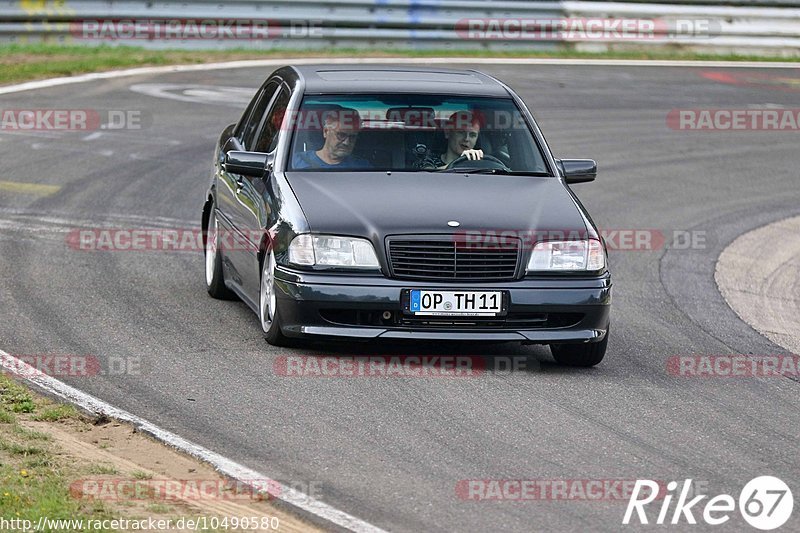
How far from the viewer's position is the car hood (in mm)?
8648

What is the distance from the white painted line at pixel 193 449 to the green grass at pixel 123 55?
13.8 m

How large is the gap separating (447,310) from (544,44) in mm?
19847

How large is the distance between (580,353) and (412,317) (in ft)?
3.56

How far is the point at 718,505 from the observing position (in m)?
6.27

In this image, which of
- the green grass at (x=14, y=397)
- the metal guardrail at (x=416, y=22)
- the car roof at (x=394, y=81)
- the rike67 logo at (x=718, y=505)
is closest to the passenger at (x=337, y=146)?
the car roof at (x=394, y=81)

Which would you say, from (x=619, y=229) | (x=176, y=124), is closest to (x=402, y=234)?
(x=619, y=229)

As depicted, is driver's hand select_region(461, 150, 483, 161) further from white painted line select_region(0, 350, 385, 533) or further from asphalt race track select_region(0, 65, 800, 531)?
white painted line select_region(0, 350, 385, 533)

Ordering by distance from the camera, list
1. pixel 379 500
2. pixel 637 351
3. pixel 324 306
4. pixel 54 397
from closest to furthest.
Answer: pixel 379 500 < pixel 54 397 < pixel 324 306 < pixel 637 351

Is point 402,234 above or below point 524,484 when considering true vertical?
above

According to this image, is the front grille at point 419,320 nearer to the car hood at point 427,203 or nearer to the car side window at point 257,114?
the car hood at point 427,203

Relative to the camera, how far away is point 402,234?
28.1 feet

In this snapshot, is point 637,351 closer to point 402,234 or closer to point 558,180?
point 558,180

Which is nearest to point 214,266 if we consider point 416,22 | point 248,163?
point 248,163

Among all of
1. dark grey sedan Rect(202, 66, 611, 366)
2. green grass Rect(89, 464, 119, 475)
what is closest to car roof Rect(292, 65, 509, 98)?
dark grey sedan Rect(202, 66, 611, 366)
